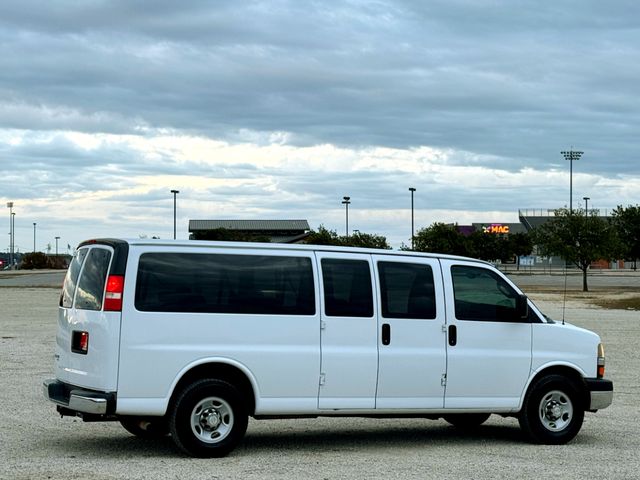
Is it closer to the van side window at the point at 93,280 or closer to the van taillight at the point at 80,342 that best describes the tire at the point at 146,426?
the van taillight at the point at 80,342

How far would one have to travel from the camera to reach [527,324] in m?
11.5

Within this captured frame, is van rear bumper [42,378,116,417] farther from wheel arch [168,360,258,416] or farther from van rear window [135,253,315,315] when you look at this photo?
van rear window [135,253,315,315]

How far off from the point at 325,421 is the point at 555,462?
362 cm

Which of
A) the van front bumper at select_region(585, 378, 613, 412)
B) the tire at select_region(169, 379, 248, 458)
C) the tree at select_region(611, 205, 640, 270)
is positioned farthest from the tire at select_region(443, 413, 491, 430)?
the tree at select_region(611, 205, 640, 270)

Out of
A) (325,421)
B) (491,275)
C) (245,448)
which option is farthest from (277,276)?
(325,421)

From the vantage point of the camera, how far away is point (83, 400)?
9594 mm

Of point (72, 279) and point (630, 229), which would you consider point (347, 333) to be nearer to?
point (72, 279)

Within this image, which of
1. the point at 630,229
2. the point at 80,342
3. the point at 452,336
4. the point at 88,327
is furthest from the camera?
the point at 630,229

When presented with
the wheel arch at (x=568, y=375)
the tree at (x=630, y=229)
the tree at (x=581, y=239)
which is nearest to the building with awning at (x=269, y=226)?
the tree at (x=630, y=229)

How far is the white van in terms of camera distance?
9766mm

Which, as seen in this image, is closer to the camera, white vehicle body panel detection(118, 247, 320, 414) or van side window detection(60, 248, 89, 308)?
white vehicle body panel detection(118, 247, 320, 414)

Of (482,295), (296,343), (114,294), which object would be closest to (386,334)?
(296,343)

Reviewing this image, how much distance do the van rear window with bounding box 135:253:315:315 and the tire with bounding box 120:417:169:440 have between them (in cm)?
106

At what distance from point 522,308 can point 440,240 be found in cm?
8925
